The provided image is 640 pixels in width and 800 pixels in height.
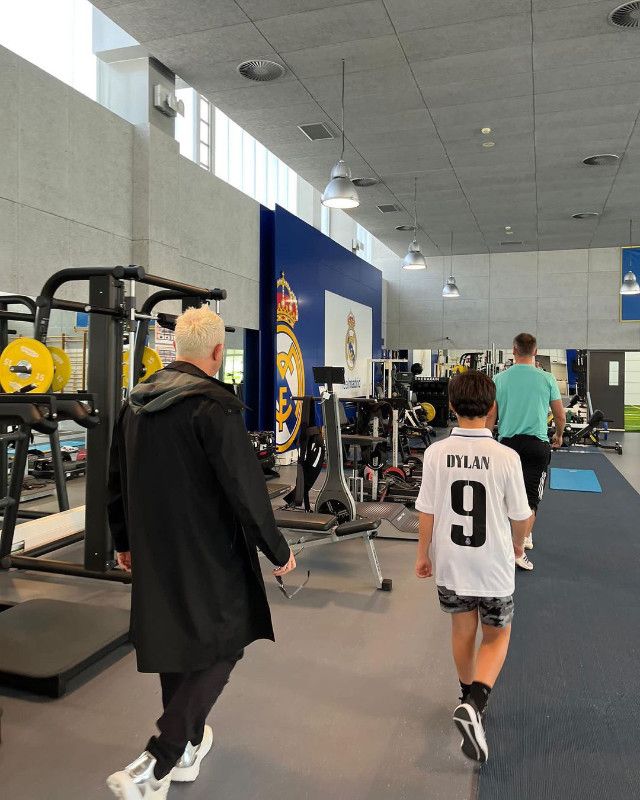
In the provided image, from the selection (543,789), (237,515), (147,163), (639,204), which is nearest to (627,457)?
(639,204)

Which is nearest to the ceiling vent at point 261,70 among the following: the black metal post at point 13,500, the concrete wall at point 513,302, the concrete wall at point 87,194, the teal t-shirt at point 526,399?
the concrete wall at point 87,194

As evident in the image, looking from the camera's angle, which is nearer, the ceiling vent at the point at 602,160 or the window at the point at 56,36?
the window at the point at 56,36

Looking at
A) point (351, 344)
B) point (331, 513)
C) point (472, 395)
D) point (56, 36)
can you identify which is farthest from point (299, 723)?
point (351, 344)

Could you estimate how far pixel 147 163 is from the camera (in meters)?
6.63

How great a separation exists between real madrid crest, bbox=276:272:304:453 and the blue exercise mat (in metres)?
3.66

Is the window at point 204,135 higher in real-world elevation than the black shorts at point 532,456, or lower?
higher

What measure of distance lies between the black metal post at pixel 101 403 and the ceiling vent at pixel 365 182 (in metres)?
6.96

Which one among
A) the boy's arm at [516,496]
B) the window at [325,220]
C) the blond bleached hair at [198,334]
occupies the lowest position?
the boy's arm at [516,496]

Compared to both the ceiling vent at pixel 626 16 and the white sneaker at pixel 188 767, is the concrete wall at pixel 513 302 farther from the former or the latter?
the white sneaker at pixel 188 767

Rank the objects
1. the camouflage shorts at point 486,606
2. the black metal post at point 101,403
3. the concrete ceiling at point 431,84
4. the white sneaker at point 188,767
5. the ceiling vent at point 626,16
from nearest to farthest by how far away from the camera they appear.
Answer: the white sneaker at point 188,767
the camouflage shorts at point 486,606
the black metal post at point 101,403
the ceiling vent at point 626,16
the concrete ceiling at point 431,84

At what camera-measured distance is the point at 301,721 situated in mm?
2527

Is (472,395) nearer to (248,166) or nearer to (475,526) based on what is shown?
(475,526)

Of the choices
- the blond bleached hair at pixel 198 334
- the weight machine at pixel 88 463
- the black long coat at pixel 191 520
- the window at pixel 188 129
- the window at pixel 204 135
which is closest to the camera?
the black long coat at pixel 191 520

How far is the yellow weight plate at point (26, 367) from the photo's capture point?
12.5 feet
